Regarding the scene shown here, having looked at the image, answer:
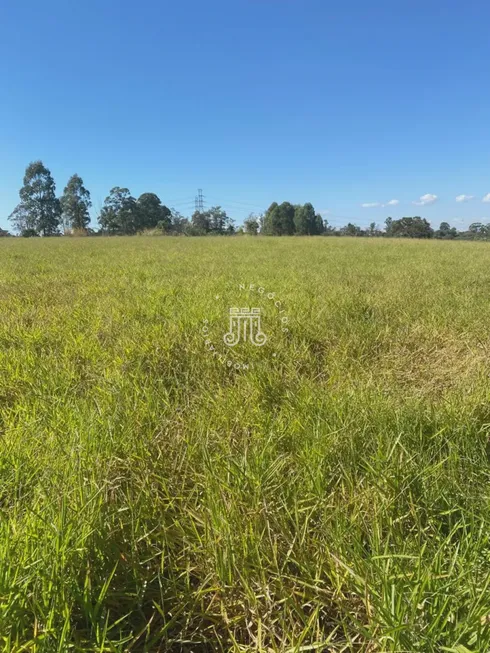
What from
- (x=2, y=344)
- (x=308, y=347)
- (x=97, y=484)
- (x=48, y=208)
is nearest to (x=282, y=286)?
(x=308, y=347)

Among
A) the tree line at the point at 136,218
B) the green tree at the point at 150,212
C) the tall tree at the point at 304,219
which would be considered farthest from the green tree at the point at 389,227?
the green tree at the point at 150,212

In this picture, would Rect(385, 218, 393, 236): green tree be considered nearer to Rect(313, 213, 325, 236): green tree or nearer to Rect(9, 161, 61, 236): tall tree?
Rect(313, 213, 325, 236): green tree

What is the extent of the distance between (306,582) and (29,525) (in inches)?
27.0

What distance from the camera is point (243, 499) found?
100cm

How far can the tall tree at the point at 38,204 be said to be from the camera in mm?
54750

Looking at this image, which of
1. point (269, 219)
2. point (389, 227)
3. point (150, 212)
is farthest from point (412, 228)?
point (150, 212)

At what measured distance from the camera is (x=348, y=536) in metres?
0.87

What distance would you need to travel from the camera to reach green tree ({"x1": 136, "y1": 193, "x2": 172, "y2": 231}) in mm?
61931

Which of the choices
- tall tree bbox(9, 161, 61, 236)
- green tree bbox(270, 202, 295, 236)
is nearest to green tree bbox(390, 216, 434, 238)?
green tree bbox(270, 202, 295, 236)

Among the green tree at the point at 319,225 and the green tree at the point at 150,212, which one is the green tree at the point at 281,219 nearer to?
the green tree at the point at 319,225
